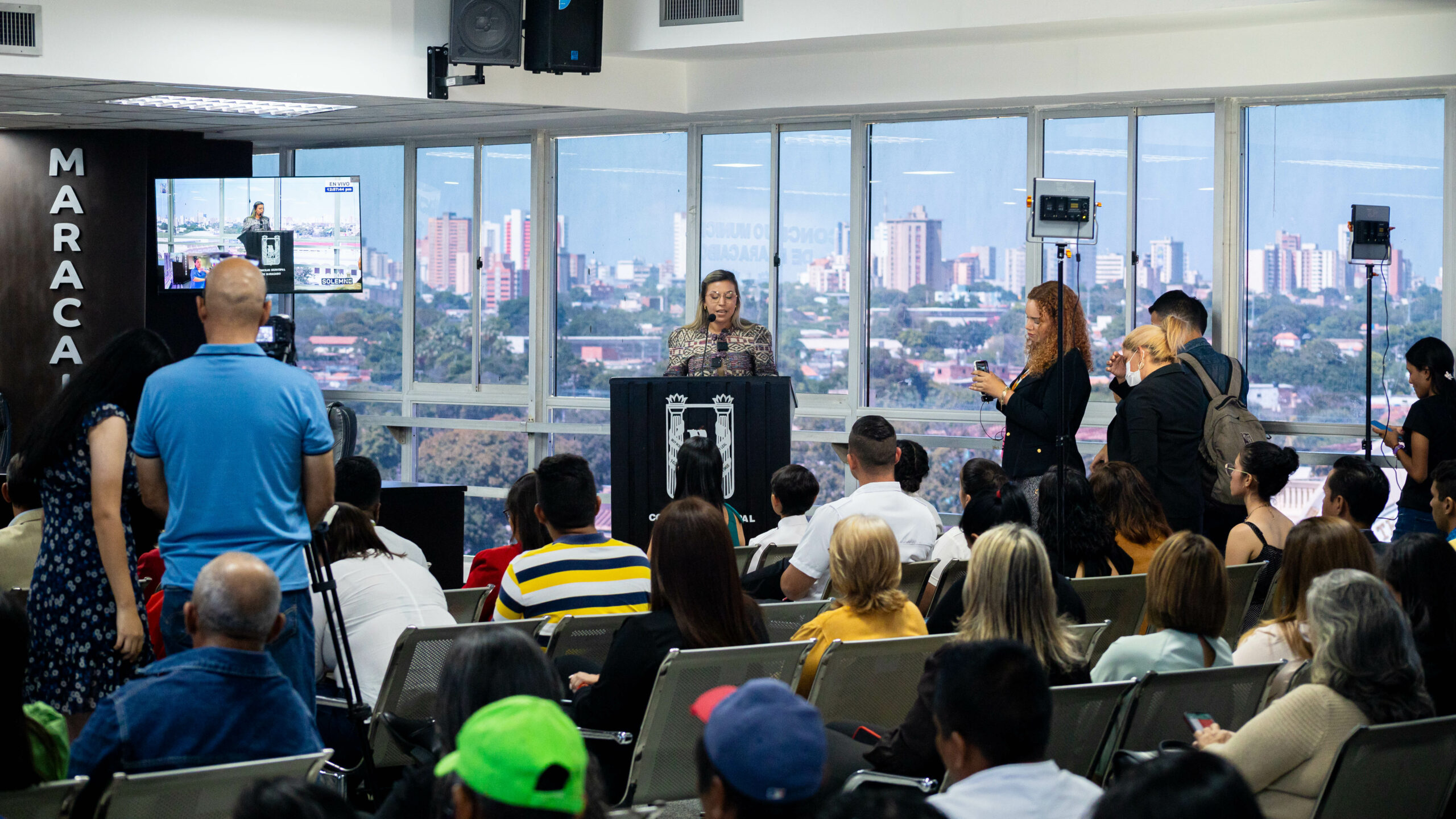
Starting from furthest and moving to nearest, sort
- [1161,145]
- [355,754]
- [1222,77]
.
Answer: [1161,145] < [1222,77] < [355,754]


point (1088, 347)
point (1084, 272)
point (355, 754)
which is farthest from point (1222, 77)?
point (355, 754)

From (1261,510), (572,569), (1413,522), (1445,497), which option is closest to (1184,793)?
(572,569)

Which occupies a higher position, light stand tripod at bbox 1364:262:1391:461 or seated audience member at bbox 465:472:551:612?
light stand tripod at bbox 1364:262:1391:461

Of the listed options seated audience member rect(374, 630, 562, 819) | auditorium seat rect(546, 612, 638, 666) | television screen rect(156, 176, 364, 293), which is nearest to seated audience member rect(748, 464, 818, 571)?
auditorium seat rect(546, 612, 638, 666)

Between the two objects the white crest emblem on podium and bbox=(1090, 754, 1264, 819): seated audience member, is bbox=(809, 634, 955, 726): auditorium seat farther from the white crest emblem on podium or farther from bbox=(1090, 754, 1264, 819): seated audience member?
the white crest emblem on podium

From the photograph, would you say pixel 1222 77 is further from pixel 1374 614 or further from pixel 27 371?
pixel 27 371

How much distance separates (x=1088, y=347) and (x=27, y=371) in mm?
6637

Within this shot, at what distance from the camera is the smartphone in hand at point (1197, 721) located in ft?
9.75

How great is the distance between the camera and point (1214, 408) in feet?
21.7

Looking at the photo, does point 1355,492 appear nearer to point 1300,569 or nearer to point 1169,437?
point 1169,437

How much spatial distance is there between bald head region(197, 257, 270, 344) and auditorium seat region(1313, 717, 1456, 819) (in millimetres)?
2491

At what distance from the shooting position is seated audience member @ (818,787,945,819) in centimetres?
160

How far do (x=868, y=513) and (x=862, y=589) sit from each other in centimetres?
122

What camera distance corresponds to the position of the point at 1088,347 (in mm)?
6344
